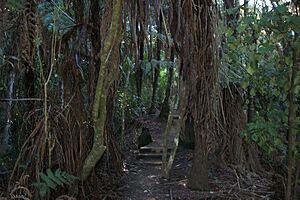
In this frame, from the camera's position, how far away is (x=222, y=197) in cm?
437

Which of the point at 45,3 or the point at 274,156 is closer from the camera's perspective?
the point at 45,3

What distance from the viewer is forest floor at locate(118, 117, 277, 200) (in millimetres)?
4504

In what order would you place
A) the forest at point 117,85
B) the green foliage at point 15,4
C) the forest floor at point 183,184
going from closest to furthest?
the green foliage at point 15,4 < the forest at point 117,85 < the forest floor at point 183,184

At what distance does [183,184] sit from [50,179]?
2.04 m

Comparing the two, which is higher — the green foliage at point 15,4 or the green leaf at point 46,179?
the green foliage at point 15,4

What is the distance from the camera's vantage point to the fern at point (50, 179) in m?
3.20

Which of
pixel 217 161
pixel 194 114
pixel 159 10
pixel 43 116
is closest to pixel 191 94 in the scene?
pixel 194 114

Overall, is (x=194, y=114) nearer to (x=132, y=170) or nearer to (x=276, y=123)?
(x=276, y=123)

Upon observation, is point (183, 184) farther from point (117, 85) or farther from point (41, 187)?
point (41, 187)

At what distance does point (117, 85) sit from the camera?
13.8 ft

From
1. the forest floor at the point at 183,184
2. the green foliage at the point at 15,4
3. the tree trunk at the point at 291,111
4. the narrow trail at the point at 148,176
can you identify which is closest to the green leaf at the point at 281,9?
the tree trunk at the point at 291,111

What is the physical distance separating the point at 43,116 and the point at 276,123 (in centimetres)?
196

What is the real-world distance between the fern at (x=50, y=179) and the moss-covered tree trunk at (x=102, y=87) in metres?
0.26

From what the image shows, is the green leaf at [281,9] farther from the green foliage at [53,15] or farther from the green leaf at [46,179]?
the green leaf at [46,179]
